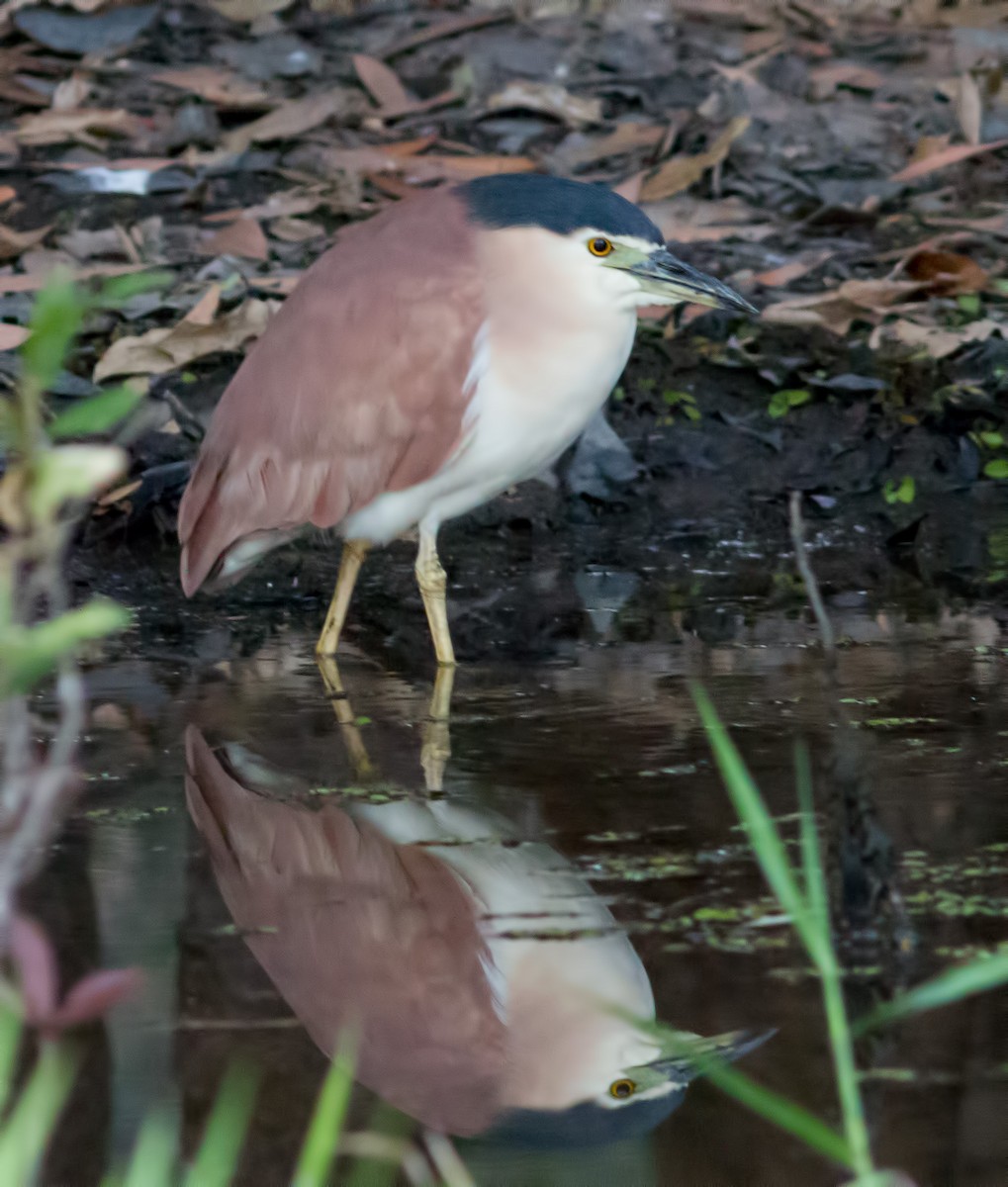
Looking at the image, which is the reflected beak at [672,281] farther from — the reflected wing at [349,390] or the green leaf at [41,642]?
the green leaf at [41,642]

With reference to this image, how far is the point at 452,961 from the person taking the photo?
273 cm

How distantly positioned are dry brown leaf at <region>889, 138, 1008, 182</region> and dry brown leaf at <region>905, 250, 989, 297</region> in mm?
822

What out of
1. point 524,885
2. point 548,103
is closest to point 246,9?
point 548,103

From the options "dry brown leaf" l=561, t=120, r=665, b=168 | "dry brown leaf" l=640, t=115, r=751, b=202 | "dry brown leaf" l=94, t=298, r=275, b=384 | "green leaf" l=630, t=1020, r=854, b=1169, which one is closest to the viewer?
"green leaf" l=630, t=1020, r=854, b=1169

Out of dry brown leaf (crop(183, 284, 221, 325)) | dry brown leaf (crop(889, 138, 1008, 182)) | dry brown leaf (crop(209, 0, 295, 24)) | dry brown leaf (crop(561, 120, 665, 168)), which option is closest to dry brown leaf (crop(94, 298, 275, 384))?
dry brown leaf (crop(183, 284, 221, 325))

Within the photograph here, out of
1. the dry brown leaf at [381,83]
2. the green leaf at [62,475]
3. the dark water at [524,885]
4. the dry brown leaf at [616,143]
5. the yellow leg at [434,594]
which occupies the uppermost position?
the green leaf at [62,475]

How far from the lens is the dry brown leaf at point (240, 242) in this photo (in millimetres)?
6785

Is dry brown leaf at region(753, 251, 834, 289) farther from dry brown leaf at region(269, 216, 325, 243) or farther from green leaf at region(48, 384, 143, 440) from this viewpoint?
green leaf at region(48, 384, 143, 440)

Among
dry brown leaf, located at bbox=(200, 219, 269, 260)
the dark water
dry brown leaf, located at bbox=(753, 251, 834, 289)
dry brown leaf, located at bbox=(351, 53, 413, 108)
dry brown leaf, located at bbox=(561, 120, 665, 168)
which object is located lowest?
dry brown leaf, located at bbox=(753, 251, 834, 289)

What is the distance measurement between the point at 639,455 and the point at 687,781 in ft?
8.44

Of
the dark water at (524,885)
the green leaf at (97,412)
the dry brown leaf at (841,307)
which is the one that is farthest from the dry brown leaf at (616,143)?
the green leaf at (97,412)

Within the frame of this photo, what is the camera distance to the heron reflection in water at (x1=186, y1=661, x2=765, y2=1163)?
7.73 feet

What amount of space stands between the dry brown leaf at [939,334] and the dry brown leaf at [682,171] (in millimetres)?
1278

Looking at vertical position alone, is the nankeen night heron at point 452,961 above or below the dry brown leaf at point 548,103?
above
